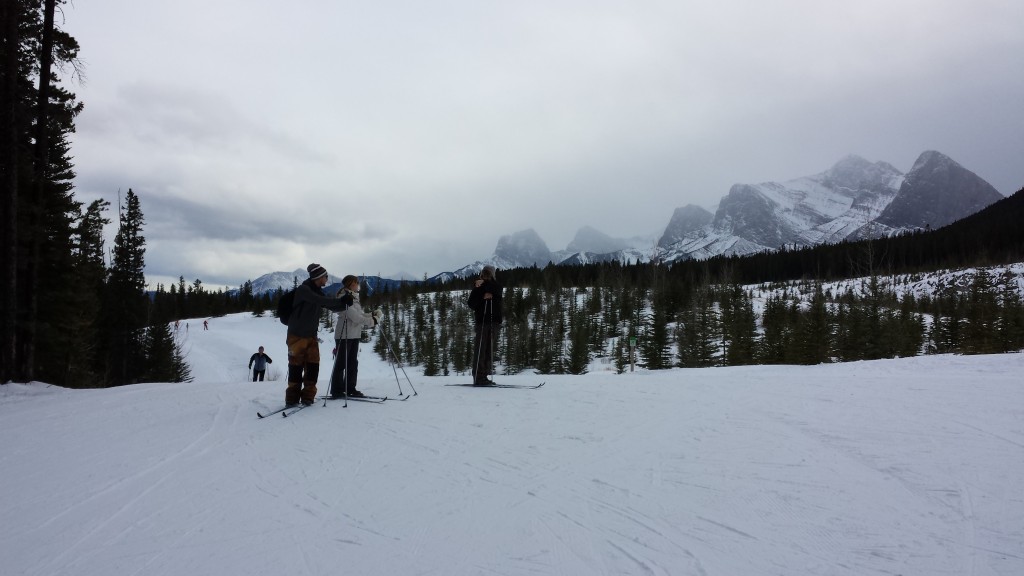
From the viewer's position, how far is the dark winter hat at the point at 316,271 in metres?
7.85

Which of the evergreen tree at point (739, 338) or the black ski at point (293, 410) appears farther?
the evergreen tree at point (739, 338)

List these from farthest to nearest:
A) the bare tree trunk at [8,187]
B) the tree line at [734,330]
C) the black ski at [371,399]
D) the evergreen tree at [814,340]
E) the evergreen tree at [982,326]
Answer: the evergreen tree at [814,340], the tree line at [734,330], the evergreen tree at [982,326], the bare tree trunk at [8,187], the black ski at [371,399]

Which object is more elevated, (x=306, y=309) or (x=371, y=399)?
(x=306, y=309)

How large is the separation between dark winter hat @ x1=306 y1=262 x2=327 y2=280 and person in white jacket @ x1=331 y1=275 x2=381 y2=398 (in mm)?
438

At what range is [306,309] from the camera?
7.63 meters

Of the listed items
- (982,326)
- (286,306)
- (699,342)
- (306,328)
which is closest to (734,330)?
(699,342)

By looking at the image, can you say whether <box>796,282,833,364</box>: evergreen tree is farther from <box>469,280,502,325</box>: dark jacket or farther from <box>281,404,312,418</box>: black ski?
<box>281,404,312,418</box>: black ski

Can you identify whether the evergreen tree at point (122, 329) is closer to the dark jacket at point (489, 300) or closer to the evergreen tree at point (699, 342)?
the dark jacket at point (489, 300)

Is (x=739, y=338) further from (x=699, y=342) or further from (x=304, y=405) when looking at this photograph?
(x=304, y=405)

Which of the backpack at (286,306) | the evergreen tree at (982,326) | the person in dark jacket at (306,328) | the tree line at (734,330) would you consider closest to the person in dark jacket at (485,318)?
the person in dark jacket at (306,328)

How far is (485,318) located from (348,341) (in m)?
2.93

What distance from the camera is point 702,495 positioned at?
371cm

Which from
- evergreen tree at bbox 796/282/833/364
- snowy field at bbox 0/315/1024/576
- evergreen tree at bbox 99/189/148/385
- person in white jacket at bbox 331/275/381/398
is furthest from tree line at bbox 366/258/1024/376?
evergreen tree at bbox 99/189/148/385

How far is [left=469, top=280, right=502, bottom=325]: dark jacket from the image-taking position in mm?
9812
